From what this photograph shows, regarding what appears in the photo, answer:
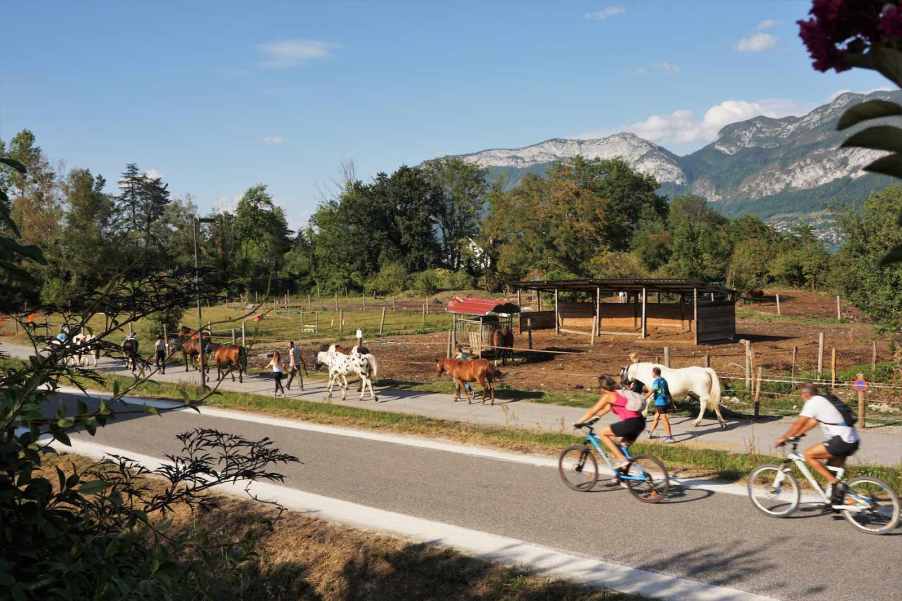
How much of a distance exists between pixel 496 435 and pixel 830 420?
7809mm

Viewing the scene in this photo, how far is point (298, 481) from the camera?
13547 mm

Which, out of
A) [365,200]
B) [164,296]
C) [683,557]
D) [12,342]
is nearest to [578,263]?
[365,200]

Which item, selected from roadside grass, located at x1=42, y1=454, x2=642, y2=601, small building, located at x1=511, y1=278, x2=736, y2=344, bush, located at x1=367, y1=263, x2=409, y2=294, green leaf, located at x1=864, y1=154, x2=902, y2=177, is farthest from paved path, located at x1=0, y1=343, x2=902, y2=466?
bush, located at x1=367, y1=263, x2=409, y2=294

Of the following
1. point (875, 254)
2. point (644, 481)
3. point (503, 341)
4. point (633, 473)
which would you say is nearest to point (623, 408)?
point (633, 473)

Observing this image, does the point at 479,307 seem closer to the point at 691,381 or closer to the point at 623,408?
the point at 691,381

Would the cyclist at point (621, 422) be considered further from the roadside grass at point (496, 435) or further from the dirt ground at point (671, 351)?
the dirt ground at point (671, 351)

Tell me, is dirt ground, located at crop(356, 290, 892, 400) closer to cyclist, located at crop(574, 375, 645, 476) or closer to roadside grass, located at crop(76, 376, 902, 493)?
roadside grass, located at crop(76, 376, 902, 493)

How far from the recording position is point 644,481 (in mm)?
11555

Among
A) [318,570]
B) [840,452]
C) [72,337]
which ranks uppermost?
[72,337]

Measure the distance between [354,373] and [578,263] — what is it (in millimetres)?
54020

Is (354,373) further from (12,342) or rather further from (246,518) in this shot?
(12,342)

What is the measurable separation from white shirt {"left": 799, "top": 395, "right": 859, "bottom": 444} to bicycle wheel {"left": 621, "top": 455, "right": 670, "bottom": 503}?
2.27 meters

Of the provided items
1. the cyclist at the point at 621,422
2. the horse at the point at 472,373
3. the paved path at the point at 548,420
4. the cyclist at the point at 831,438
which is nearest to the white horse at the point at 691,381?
the paved path at the point at 548,420

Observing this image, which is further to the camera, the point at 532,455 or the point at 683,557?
the point at 532,455
